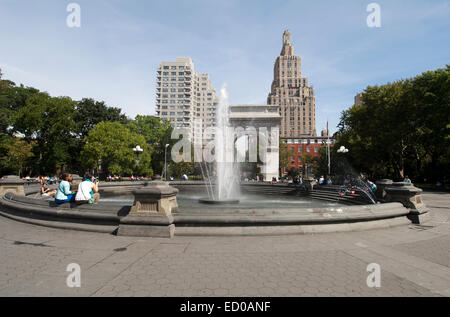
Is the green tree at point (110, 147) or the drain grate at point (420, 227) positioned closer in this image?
the drain grate at point (420, 227)

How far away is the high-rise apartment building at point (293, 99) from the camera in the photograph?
136 metres

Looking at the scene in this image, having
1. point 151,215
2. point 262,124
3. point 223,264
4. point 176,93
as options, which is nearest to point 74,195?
point 151,215

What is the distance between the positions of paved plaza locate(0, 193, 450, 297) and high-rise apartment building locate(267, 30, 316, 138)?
133 metres

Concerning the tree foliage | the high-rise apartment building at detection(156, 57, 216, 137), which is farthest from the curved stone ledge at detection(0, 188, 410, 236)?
the high-rise apartment building at detection(156, 57, 216, 137)

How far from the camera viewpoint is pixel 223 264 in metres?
4.47

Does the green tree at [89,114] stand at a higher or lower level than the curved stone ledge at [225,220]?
higher

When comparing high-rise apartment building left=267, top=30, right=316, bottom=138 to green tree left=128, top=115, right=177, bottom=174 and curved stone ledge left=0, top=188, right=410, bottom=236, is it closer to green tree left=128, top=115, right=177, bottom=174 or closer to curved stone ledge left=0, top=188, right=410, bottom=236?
green tree left=128, top=115, right=177, bottom=174

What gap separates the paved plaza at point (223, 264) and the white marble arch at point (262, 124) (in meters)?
47.3

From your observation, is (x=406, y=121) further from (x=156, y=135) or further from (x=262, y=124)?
(x=156, y=135)

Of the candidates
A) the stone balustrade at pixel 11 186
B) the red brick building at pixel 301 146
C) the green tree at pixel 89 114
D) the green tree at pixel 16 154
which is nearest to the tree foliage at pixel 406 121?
the stone balustrade at pixel 11 186

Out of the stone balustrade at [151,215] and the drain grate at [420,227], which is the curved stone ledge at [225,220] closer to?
the stone balustrade at [151,215]

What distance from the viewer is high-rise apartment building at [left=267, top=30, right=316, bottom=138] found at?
447 ft

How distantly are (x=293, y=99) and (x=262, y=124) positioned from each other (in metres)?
89.8

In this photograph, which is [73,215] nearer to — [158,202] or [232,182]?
[158,202]
